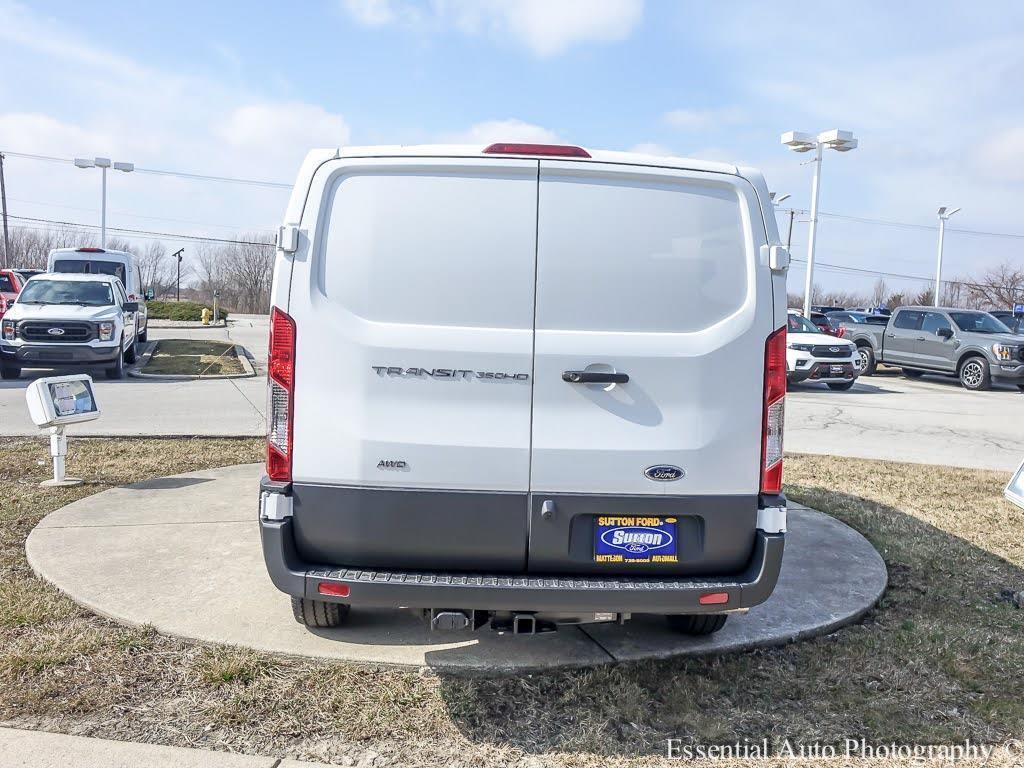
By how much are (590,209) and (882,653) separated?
8.85 ft

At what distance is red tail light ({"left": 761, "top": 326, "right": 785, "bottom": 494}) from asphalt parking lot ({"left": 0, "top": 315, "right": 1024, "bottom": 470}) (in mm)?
7049

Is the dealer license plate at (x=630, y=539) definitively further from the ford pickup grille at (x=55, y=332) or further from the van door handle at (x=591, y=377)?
the ford pickup grille at (x=55, y=332)

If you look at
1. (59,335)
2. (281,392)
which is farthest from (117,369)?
(281,392)

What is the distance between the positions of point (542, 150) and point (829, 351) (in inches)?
624

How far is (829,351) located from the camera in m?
17.7

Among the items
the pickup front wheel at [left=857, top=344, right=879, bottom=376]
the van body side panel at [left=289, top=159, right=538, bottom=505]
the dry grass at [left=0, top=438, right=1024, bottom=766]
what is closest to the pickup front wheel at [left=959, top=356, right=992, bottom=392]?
the pickup front wheel at [left=857, top=344, right=879, bottom=376]

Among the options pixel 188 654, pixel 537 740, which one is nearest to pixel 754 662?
pixel 537 740

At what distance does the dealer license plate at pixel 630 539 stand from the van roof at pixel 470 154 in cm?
143

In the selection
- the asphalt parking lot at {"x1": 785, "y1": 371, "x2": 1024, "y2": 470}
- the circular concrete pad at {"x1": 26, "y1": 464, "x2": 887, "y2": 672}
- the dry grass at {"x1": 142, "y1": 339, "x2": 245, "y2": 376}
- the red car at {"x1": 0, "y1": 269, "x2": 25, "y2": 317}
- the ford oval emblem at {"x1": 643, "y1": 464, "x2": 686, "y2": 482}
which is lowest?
the circular concrete pad at {"x1": 26, "y1": 464, "x2": 887, "y2": 672}

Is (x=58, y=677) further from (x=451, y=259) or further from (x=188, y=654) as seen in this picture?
(x=451, y=259)

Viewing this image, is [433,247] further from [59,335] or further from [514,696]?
[59,335]

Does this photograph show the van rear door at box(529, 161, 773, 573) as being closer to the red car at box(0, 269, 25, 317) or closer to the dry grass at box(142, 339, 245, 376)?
the dry grass at box(142, 339, 245, 376)

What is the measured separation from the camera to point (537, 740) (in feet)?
10.8

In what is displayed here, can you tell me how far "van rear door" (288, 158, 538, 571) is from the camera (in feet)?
10.5
